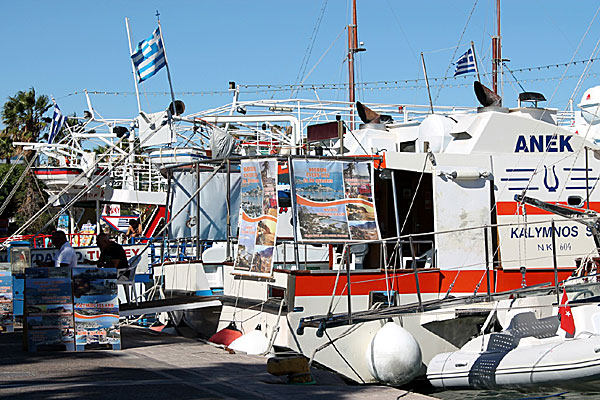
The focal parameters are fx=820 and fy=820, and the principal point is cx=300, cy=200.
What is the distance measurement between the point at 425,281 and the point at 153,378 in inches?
219

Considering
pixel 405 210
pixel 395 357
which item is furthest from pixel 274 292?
pixel 405 210

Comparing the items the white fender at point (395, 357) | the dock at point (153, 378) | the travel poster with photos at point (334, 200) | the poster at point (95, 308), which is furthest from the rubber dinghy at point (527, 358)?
the poster at point (95, 308)

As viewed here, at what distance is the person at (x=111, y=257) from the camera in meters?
13.7

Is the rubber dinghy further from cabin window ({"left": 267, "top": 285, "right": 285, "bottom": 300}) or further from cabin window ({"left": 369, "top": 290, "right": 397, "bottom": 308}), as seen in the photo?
cabin window ({"left": 267, "top": 285, "right": 285, "bottom": 300})

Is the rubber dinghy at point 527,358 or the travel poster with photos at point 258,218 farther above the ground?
the travel poster with photos at point 258,218

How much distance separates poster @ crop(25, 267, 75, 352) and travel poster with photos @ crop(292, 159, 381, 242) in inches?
142

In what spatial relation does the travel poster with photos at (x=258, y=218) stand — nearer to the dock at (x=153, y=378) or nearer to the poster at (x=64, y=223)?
the dock at (x=153, y=378)

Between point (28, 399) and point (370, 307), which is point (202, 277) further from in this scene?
point (28, 399)

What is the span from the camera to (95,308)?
11.3 metres

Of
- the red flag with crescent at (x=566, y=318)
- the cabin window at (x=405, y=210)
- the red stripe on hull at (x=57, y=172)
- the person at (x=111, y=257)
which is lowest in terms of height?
the red flag with crescent at (x=566, y=318)

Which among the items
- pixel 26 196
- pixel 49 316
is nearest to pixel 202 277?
pixel 49 316

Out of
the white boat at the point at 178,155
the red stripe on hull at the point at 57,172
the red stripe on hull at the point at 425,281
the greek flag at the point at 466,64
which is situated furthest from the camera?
the red stripe on hull at the point at 57,172

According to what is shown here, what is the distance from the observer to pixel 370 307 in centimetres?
1287

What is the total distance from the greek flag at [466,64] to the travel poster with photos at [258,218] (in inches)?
527
